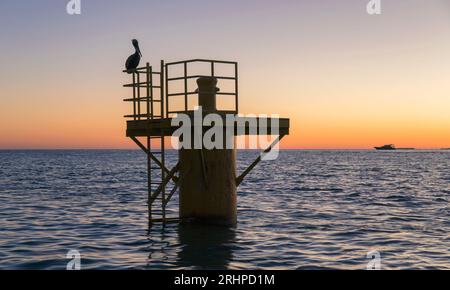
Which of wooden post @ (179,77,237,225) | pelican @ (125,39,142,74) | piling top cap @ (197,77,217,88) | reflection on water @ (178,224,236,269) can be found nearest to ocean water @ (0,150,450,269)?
reflection on water @ (178,224,236,269)

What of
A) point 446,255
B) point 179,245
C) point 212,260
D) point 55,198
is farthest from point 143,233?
point 55,198

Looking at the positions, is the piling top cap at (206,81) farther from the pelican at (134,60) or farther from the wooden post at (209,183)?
the pelican at (134,60)

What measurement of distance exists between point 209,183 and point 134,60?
4.95 m

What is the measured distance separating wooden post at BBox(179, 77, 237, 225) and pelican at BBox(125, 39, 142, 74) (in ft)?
8.02

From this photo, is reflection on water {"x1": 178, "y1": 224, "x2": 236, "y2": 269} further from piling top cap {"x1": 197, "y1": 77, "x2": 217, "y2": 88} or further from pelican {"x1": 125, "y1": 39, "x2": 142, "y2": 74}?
pelican {"x1": 125, "y1": 39, "x2": 142, "y2": 74}

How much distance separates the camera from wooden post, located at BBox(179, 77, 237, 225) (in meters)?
17.5

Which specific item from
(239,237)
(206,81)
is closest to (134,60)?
(206,81)

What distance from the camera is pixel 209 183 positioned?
17469 mm

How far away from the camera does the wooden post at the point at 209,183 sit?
17500mm

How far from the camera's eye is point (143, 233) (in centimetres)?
1852

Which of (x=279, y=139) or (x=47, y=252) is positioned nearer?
(x=47, y=252)
